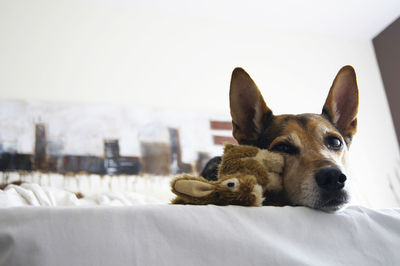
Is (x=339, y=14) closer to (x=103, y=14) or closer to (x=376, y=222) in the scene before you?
(x=103, y=14)

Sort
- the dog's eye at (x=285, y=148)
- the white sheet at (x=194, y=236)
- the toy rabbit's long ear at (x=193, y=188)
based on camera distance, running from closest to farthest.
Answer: the white sheet at (x=194, y=236)
the toy rabbit's long ear at (x=193, y=188)
the dog's eye at (x=285, y=148)

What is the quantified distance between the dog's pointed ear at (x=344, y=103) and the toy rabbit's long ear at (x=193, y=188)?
0.53 metres

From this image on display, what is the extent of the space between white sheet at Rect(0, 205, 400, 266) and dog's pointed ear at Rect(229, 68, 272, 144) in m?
0.38

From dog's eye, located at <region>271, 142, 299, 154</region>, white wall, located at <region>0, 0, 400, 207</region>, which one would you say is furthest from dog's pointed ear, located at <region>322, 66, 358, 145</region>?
white wall, located at <region>0, 0, 400, 207</region>

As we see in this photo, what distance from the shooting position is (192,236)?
0.49 metres

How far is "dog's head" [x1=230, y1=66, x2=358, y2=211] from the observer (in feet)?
2.22

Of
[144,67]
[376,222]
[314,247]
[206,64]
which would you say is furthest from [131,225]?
[206,64]

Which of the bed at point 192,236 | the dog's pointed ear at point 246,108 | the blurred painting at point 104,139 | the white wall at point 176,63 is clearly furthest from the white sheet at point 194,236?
the white wall at point 176,63

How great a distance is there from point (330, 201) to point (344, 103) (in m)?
0.43

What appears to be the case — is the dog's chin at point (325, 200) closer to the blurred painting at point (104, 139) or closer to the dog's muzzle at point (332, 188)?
the dog's muzzle at point (332, 188)

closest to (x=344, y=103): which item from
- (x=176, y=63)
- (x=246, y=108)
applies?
(x=246, y=108)

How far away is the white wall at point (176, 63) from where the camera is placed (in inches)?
102

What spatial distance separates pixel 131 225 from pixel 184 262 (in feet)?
0.32

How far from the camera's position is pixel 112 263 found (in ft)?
1.42
